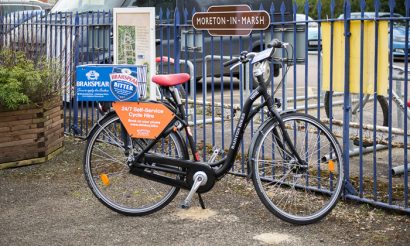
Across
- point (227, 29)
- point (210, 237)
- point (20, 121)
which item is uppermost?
point (227, 29)

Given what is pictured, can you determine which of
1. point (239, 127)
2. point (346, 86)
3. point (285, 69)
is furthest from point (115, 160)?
point (346, 86)

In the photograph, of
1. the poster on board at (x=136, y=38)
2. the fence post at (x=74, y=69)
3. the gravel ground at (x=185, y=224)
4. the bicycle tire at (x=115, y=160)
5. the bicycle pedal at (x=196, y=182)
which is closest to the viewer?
the gravel ground at (x=185, y=224)

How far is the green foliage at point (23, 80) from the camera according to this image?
6363 millimetres

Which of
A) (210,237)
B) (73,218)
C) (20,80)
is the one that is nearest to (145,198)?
(73,218)

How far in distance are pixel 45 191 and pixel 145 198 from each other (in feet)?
3.29

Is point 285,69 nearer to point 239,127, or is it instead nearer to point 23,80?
point 239,127

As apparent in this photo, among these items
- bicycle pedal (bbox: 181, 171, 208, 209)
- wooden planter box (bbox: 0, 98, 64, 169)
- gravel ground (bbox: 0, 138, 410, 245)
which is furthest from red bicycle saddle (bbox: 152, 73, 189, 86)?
wooden planter box (bbox: 0, 98, 64, 169)

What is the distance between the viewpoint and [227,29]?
5898 mm

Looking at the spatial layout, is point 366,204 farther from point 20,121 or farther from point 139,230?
point 20,121

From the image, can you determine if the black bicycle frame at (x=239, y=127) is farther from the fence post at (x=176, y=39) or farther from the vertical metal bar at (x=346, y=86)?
the fence post at (x=176, y=39)

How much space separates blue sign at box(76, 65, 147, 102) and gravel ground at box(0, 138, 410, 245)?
34.8 inches

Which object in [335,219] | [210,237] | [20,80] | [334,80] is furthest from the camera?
[20,80]

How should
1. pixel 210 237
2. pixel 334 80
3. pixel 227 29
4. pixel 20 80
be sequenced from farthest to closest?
pixel 20 80 < pixel 227 29 < pixel 334 80 < pixel 210 237

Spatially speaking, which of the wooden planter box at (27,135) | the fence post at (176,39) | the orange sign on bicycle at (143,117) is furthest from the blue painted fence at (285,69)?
the orange sign on bicycle at (143,117)
